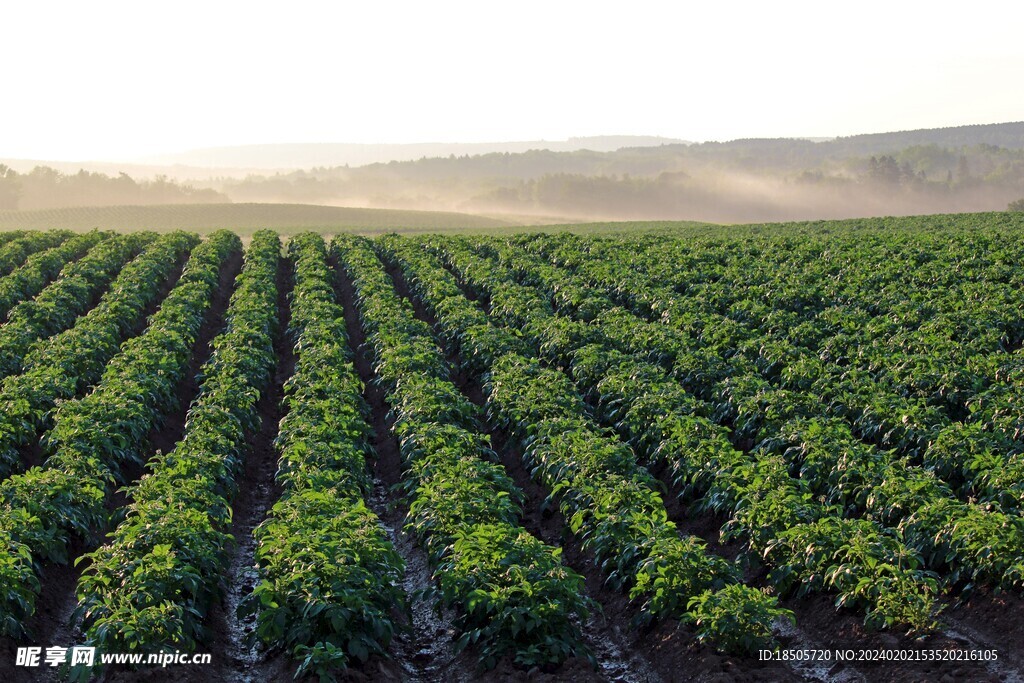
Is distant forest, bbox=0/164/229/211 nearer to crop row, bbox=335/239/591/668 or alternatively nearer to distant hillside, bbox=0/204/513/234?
distant hillside, bbox=0/204/513/234

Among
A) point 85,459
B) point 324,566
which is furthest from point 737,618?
point 85,459

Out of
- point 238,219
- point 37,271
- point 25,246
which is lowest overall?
point 37,271

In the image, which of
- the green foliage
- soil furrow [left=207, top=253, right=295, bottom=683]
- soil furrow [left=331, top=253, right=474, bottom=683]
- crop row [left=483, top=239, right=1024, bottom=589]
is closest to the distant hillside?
soil furrow [left=207, top=253, right=295, bottom=683]

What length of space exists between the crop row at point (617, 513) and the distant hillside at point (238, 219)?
52344mm

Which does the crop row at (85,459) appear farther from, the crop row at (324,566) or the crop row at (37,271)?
the crop row at (37,271)

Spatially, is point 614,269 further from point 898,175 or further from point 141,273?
point 898,175

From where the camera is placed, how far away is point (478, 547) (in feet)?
30.0

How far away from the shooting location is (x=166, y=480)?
10852 mm

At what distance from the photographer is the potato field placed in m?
8.49

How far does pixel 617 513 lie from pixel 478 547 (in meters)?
1.89

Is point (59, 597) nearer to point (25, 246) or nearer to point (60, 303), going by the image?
point (60, 303)

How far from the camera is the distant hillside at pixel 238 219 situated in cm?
7006

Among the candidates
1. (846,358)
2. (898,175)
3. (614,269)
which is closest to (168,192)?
(898,175)

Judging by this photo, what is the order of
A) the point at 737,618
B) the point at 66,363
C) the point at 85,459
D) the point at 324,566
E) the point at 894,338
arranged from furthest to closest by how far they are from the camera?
the point at 894,338 → the point at 66,363 → the point at 85,459 → the point at 324,566 → the point at 737,618
